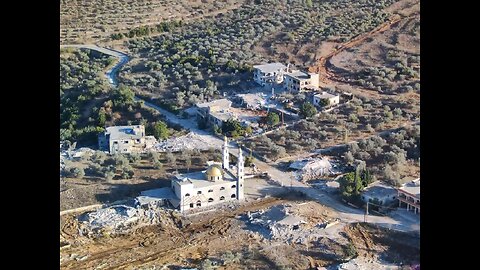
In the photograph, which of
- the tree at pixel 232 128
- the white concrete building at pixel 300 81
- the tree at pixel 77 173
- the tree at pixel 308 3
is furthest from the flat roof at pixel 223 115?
the tree at pixel 308 3

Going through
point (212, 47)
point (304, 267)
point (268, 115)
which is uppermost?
point (212, 47)

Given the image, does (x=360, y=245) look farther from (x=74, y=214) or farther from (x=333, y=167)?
(x=74, y=214)

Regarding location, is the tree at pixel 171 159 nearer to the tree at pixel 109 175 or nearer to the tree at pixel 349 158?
the tree at pixel 109 175

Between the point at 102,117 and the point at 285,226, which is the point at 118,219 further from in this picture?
the point at 102,117

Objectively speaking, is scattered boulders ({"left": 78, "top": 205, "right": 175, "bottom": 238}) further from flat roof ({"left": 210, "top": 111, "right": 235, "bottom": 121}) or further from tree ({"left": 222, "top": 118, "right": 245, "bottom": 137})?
flat roof ({"left": 210, "top": 111, "right": 235, "bottom": 121})
